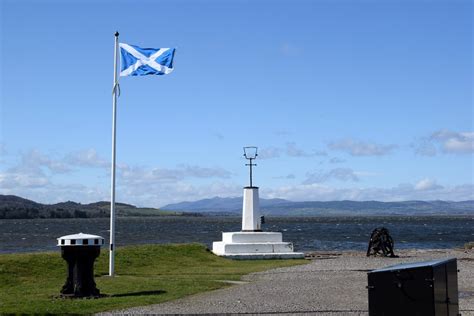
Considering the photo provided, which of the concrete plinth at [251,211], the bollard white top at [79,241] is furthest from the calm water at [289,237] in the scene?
the bollard white top at [79,241]

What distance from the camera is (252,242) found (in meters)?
31.6

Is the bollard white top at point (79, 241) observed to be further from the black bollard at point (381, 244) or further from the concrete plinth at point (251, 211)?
the black bollard at point (381, 244)

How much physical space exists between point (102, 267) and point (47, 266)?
7.23ft

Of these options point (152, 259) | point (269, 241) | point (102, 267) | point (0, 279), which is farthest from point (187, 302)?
point (269, 241)

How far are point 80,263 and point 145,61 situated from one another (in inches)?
300

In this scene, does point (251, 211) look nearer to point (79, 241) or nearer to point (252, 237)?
point (252, 237)

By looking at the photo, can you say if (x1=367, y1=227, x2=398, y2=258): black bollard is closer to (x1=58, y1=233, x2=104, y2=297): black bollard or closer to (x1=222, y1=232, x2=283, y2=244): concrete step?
(x1=222, y1=232, x2=283, y2=244): concrete step

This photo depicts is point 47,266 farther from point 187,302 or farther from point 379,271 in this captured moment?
point 379,271

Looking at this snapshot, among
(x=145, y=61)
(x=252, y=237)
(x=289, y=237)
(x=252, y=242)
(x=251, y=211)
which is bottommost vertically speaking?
(x=289, y=237)

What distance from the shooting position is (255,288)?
1831cm

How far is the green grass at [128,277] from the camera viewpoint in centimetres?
1561

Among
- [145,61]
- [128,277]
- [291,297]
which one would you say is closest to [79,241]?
[128,277]

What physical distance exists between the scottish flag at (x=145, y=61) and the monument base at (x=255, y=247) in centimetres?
1058

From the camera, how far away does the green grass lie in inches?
615
